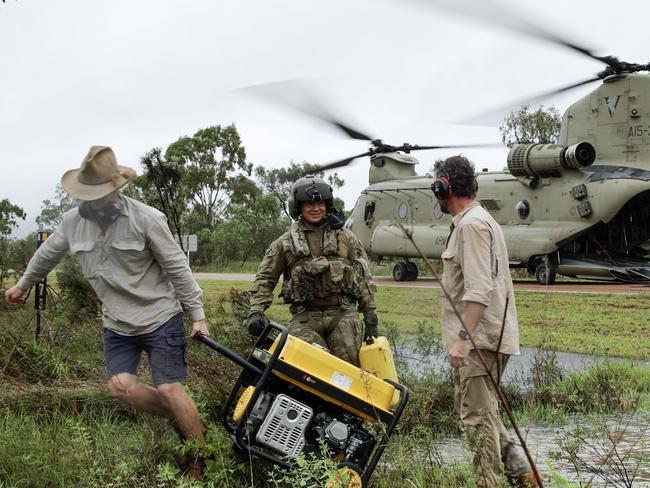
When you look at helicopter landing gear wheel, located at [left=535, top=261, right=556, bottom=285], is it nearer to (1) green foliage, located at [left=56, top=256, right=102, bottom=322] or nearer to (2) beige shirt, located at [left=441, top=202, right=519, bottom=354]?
(1) green foliage, located at [left=56, top=256, right=102, bottom=322]

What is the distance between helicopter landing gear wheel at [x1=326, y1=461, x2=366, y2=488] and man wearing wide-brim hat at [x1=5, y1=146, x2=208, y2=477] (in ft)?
3.18

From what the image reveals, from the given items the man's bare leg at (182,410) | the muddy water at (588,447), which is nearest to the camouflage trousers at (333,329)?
the muddy water at (588,447)

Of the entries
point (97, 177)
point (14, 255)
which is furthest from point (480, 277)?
point (14, 255)

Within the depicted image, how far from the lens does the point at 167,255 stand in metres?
4.75

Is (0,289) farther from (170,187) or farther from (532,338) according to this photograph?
(532,338)

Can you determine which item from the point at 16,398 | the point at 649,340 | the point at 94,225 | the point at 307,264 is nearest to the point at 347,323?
the point at 307,264

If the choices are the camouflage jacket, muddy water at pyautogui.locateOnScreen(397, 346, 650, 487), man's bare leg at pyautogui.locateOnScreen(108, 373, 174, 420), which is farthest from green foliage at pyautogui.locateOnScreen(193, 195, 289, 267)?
man's bare leg at pyautogui.locateOnScreen(108, 373, 174, 420)

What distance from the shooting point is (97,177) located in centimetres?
477

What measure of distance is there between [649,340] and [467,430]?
751cm

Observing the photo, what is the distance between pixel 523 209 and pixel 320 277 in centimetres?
1561

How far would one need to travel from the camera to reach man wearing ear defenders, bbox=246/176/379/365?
5664mm

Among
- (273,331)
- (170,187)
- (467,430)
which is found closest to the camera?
(467,430)

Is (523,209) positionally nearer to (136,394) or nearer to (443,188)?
(443,188)

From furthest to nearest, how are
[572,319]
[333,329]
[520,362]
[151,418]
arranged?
[572,319], [520,362], [333,329], [151,418]
